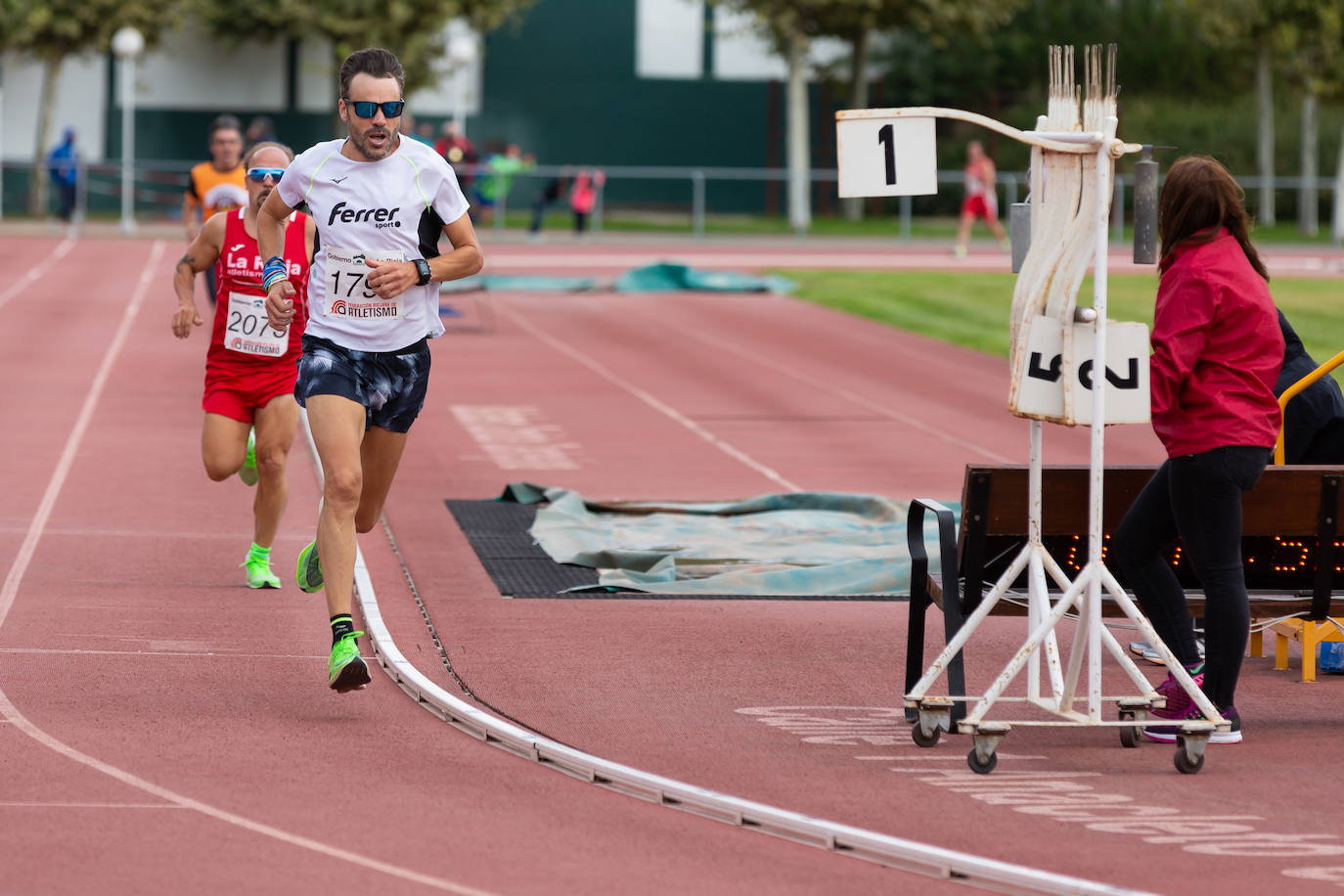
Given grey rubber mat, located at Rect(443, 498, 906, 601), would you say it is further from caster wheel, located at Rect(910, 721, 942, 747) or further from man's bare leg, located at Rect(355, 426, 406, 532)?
caster wheel, located at Rect(910, 721, 942, 747)

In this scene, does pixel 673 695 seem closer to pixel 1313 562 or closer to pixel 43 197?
pixel 1313 562

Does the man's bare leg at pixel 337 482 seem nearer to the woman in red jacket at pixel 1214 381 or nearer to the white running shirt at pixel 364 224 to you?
the white running shirt at pixel 364 224

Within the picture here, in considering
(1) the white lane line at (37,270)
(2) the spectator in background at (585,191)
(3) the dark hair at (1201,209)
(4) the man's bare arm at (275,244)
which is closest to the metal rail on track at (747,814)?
(4) the man's bare arm at (275,244)

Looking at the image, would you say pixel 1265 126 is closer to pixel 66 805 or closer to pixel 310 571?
pixel 310 571

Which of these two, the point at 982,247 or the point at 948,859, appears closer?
the point at 948,859

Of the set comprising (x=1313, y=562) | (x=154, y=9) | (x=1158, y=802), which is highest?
(x=154, y=9)

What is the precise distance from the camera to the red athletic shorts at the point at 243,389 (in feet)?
30.3

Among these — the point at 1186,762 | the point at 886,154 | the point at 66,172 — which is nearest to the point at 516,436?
the point at 886,154

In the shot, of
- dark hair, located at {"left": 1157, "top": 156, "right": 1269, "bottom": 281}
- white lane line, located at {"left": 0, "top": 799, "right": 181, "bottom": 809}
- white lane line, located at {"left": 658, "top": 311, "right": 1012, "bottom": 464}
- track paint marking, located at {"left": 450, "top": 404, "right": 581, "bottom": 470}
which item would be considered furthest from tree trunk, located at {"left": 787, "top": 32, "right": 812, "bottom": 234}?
white lane line, located at {"left": 0, "top": 799, "right": 181, "bottom": 809}

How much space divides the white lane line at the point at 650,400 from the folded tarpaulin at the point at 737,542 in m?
1.54

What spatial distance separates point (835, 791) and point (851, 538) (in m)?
4.80

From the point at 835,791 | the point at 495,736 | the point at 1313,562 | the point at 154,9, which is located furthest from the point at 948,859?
the point at 154,9

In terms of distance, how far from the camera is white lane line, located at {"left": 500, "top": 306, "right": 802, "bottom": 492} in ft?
45.8

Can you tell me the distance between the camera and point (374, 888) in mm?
5039
